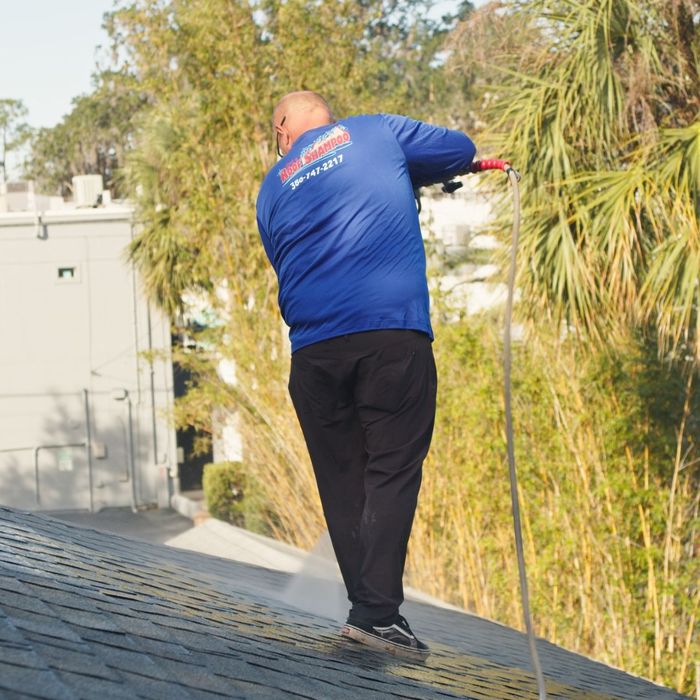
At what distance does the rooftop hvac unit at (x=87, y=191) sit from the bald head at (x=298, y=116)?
894 inches

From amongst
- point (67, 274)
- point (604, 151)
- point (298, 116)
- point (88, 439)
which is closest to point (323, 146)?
point (298, 116)

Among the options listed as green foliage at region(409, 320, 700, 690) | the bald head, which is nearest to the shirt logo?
the bald head

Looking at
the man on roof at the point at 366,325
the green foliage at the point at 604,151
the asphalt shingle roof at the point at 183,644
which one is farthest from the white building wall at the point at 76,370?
the man on roof at the point at 366,325

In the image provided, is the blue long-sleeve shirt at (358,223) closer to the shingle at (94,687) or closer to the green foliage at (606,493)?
the shingle at (94,687)

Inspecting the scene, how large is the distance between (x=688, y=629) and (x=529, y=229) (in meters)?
2.86

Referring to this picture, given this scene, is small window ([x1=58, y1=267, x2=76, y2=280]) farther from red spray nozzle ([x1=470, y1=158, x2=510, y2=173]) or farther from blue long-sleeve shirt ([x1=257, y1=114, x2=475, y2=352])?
red spray nozzle ([x1=470, y1=158, x2=510, y2=173])

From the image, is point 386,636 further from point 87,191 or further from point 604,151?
point 87,191

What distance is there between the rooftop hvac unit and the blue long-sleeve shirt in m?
23.0

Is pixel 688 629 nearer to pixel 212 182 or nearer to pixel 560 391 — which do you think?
pixel 560 391

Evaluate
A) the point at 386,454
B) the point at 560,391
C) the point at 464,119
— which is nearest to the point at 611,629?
the point at 560,391

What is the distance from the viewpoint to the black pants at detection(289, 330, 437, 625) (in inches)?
118

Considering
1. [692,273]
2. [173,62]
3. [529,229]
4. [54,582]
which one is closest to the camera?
[54,582]

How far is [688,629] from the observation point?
8.13 m

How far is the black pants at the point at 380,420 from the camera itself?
299cm
